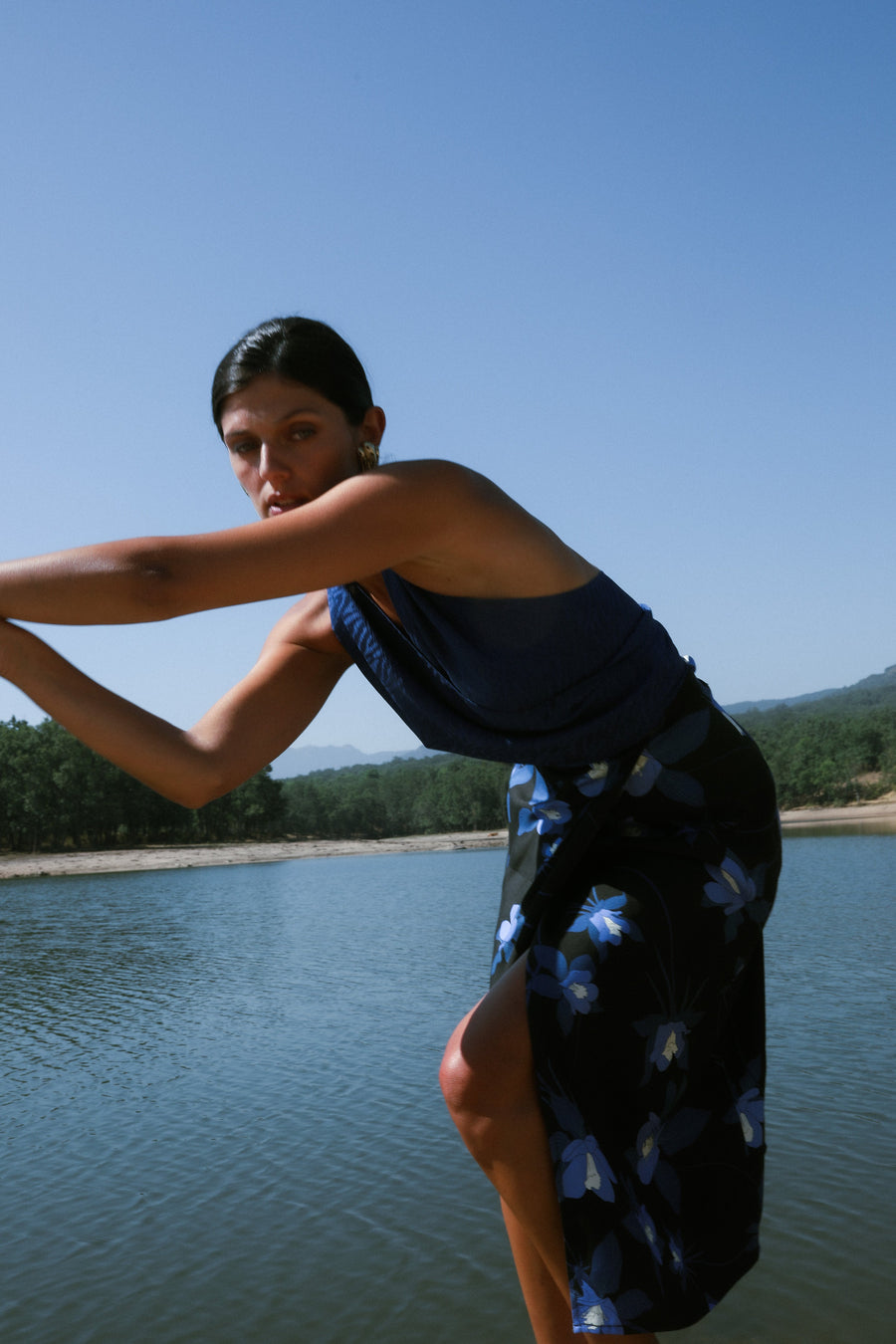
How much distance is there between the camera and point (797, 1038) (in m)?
8.66

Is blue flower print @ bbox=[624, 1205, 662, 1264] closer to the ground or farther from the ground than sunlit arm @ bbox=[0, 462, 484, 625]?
closer to the ground

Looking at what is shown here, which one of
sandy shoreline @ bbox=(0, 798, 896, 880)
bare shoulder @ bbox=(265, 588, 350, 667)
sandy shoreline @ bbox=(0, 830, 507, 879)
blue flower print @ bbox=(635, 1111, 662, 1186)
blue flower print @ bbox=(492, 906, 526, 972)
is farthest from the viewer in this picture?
sandy shoreline @ bbox=(0, 798, 896, 880)

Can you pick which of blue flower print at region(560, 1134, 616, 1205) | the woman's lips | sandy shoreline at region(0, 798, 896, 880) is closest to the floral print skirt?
blue flower print at region(560, 1134, 616, 1205)

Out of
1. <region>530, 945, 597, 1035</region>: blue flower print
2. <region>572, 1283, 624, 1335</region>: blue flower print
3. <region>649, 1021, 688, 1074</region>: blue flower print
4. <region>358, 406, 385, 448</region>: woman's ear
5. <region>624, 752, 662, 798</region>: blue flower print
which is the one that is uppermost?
<region>358, 406, 385, 448</region>: woman's ear

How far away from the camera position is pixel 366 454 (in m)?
1.62

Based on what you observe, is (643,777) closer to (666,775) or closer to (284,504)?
(666,775)

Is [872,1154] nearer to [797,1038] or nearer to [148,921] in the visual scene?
[797,1038]

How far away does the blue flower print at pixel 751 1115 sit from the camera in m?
1.54

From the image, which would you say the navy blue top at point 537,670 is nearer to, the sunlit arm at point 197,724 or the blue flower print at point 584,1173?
the sunlit arm at point 197,724

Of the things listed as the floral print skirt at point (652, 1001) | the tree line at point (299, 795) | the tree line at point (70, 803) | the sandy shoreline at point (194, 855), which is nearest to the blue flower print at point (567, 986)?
the floral print skirt at point (652, 1001)

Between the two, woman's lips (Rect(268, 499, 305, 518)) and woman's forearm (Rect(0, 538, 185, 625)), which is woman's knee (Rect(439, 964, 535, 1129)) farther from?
woman's lips (Rect(268, 499, 305, 518))

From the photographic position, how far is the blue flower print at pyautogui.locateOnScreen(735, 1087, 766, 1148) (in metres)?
1.54

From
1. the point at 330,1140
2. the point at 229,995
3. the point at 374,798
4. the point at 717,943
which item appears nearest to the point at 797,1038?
the point at 330,1140

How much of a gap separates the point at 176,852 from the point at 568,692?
192ft
